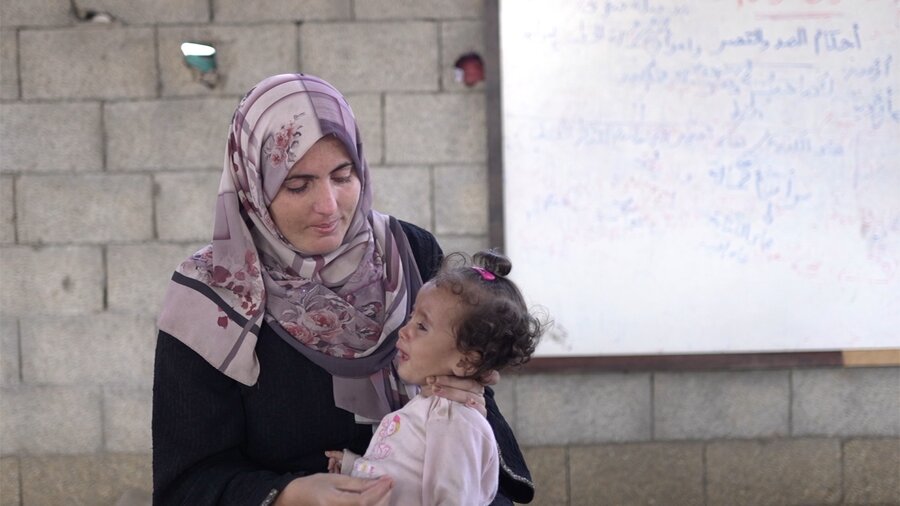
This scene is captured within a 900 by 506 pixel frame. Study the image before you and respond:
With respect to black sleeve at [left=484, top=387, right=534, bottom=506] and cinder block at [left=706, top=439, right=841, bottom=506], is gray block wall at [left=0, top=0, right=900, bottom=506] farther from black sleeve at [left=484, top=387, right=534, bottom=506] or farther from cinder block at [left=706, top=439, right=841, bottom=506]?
black sleeve at [left=484, top=387, right=534, bottom=506]

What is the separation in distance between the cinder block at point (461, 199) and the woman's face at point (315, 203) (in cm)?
220

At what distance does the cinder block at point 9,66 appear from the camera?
4.23m

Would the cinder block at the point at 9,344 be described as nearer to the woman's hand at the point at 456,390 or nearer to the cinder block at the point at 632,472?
the cinder block at the point at 632,472

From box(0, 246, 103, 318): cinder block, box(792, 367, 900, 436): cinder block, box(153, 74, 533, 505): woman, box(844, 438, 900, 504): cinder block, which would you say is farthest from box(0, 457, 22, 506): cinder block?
box(844, 438, 900, 504): cinder block

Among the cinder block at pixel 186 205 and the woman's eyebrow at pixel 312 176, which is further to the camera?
the cinder block at pixel 186 205

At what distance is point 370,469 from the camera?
73.9 inches

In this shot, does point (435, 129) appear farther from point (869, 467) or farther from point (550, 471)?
point (869, 467)

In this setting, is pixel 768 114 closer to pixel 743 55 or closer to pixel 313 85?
pixel 743 55

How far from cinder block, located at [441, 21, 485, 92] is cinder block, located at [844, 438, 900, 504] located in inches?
90.8

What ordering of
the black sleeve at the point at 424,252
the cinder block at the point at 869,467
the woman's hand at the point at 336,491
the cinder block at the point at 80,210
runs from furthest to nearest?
the cinder block at the point at 869,467, the cinder block at the point at 80,210, the black sleeve at the point at 424,252, the woman's hand at the point at 336,491

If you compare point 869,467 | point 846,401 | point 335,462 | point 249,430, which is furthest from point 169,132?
point 869,467

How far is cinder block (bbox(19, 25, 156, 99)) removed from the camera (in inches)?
167

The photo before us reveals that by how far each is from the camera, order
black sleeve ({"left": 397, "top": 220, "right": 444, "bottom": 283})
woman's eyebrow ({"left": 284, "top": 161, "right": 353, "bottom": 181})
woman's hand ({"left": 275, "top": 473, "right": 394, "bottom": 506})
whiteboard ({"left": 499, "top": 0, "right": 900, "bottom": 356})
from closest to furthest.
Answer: woman's hand ({"left": 275, "top": 473, "right": 394, "bottom": 506}) → woman's eyebrow ({"left": 284, "top": 161, "right": 353, "bottom": 181}) → black sleeve ({"left": 397, "top": 220, "right": 444, "bottom": 283}) → whiteboard ({"left": 499, "top": 0, "right": 900, "bottom": 356})

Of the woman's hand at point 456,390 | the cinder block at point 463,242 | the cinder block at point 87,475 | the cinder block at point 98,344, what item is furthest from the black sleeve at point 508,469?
the cinder block at point 87,475
